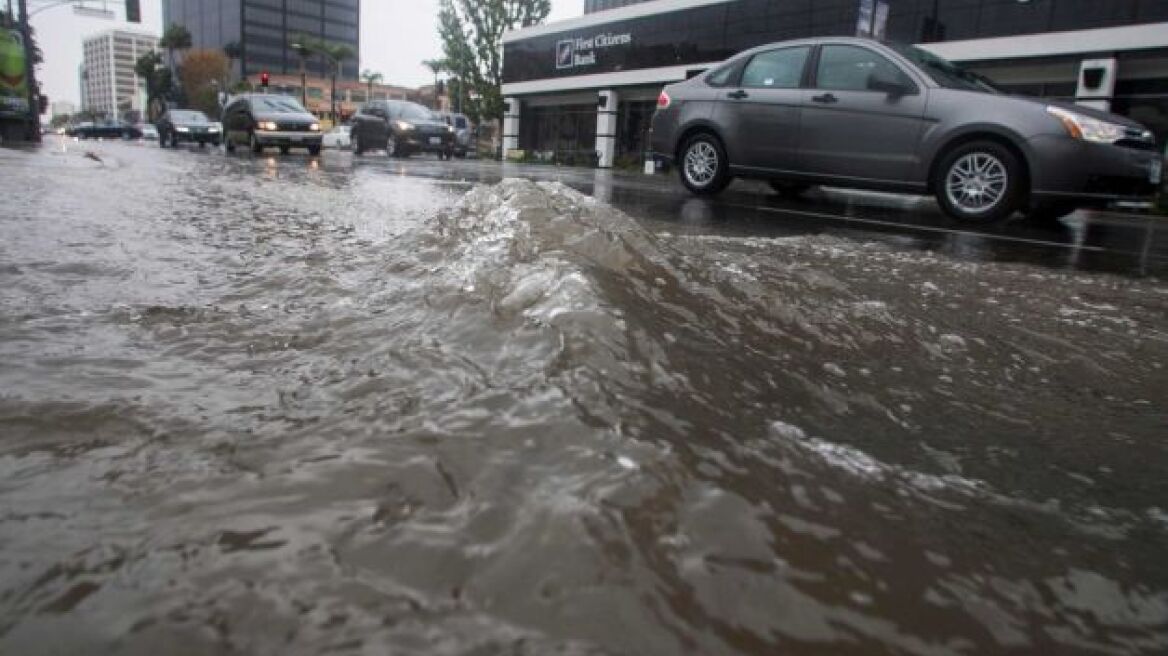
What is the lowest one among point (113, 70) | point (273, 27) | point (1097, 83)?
point (1097, 83)

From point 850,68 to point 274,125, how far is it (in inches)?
Result: 565

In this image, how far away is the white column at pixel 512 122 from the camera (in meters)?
33.3

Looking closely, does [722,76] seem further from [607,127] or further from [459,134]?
[459,134]

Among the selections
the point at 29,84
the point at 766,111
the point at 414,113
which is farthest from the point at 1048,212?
the point at 29,84

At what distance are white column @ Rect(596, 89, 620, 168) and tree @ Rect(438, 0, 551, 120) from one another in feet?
43.9

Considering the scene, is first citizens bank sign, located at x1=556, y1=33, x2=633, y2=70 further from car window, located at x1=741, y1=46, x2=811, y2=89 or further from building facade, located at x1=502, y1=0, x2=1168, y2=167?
car window, located at x1=741, y1=46, x2=811, y2=89

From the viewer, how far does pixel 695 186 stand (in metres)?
8.03

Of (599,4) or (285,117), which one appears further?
(599,4)

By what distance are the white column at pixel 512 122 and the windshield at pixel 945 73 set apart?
27844mm

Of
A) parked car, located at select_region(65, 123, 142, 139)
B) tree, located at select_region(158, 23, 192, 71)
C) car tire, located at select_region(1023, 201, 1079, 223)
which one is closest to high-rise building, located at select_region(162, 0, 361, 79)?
tree, located at select_region(158, 23, 192, 71)

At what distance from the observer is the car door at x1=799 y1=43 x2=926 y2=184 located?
627 centimetres

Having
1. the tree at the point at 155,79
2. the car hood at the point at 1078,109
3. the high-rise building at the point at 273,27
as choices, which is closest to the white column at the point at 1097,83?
the car hood at the point at 1078,109

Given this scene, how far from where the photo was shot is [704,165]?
7.89m

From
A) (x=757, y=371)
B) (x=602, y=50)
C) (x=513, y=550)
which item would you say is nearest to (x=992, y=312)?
(x=757, y=371)
